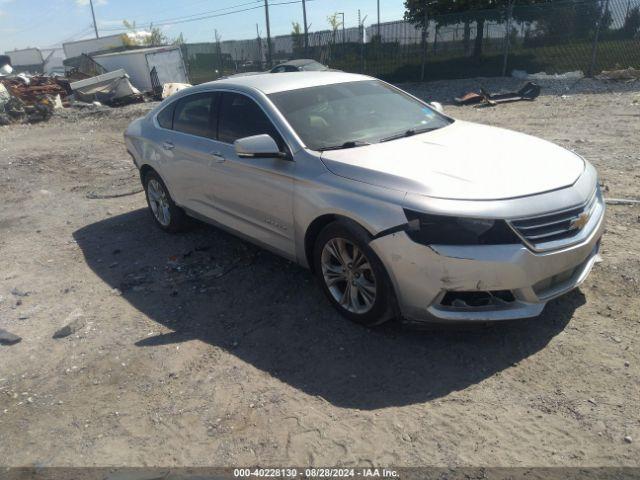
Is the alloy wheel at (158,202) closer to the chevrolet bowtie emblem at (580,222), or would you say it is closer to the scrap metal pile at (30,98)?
the chevrolet bowtie emblem at (580,222)

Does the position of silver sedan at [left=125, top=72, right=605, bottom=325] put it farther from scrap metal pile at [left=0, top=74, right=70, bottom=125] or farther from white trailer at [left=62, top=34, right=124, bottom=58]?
white trailer at [left=62, top=34, right=124, bottom=58]

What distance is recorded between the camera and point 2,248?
243 inches

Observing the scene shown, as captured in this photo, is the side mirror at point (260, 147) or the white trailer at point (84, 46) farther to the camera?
the white trailer at point (84, 46)

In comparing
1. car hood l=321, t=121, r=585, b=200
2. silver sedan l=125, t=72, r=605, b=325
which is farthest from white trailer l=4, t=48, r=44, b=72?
car hood l=321, t=121, r=585, b=200

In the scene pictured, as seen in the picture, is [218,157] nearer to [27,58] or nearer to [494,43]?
[494,43]

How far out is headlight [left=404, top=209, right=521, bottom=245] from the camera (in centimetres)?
308

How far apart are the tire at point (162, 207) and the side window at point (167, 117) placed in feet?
1.90

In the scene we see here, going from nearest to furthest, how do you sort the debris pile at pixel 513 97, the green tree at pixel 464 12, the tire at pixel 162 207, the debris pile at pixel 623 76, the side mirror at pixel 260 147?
1. the side mirror at pixel 260 147
2. the tire at pixel 162 207
3. the debris pile at pixel 513 97
4. the debris pile at pixel 623 76
5. the green tree at pixel 464 12

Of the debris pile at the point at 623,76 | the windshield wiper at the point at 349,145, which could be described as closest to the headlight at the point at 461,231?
the windshield wiper at the point at 349,145

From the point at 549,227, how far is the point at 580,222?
0.30 m

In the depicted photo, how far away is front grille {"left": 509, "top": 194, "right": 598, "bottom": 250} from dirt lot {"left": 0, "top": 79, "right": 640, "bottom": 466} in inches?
25.8

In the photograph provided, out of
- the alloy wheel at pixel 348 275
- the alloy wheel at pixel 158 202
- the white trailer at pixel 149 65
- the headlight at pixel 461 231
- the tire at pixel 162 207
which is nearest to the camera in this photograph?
the headlight at pixel 461 231

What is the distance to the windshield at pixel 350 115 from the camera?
13.5ft

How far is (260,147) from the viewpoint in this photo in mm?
3959
